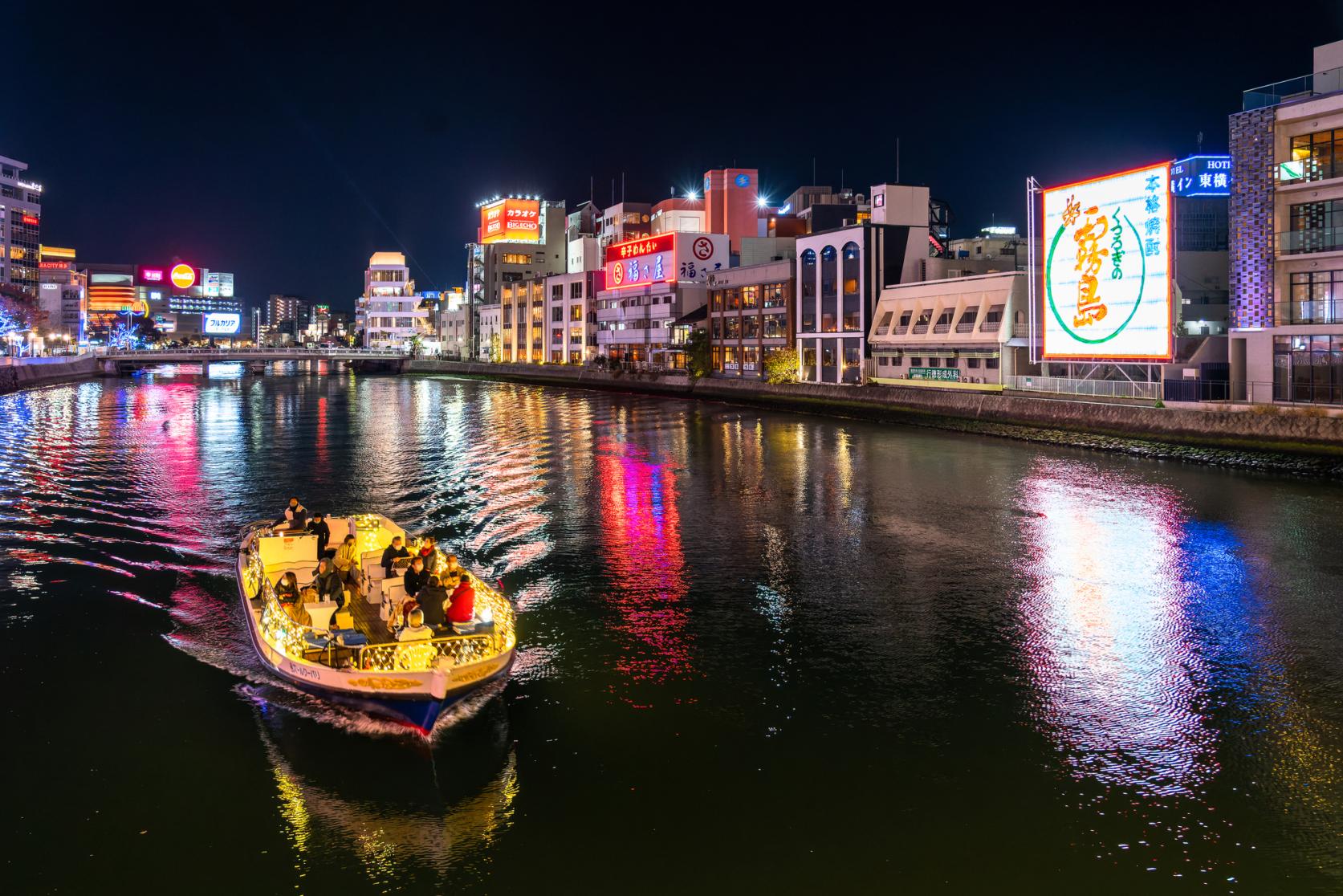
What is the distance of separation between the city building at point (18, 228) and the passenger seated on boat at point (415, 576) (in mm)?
162730

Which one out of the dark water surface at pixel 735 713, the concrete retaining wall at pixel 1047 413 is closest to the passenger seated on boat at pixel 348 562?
the dark water surface at pixel 735 713

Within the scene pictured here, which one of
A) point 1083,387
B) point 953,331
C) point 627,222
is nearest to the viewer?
point 1083,387

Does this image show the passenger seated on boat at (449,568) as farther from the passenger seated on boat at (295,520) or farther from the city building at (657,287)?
the city building at (657,287)

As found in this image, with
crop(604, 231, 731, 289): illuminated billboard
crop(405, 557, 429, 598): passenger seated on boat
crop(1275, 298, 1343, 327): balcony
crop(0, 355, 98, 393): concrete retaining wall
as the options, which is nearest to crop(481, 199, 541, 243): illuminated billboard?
crop(604, 231, 731, 289): illuminated billboard

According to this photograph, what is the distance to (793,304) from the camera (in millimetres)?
96812

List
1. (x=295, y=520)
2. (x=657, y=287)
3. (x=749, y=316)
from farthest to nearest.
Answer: (x=657, y=287), (x=749, y=316), (x=295, y=520)

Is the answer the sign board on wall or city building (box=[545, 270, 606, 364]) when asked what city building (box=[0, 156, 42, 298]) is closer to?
city building (box=[545, 270, 606, 364])

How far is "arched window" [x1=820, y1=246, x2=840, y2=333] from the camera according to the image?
9056 cm

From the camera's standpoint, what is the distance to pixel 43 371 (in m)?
110

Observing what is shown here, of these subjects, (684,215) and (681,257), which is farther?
(684,215)

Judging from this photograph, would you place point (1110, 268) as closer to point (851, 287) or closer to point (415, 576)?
point (851, 287)

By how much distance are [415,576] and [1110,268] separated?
157ft

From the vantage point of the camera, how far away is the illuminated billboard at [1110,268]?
51531mm

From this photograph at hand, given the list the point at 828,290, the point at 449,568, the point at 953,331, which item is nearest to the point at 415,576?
→ the point at 449,568
